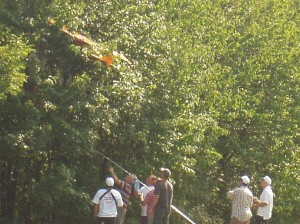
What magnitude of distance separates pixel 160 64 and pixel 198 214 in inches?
274

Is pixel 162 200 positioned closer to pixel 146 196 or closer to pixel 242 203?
pixel 146 196

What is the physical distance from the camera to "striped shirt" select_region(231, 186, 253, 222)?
19.1m

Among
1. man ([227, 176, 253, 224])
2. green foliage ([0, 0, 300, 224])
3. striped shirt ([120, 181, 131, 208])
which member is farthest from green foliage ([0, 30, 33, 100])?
man ([227, 176, 253, 224])

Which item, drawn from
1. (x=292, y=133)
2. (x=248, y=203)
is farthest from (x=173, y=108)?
(x=292, y=133)

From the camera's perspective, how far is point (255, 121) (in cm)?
3042

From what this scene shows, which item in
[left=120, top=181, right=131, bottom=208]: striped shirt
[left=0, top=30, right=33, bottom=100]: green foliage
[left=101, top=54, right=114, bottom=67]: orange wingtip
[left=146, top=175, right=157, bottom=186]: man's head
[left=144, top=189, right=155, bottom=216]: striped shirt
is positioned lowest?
[left=144, top=189, right=155, bottom=216]: striped shirt

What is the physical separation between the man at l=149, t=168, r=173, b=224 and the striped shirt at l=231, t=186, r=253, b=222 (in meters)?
1.55

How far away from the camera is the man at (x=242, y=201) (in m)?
19.0

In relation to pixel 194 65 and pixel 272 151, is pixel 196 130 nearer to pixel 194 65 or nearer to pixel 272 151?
pixel 194 65

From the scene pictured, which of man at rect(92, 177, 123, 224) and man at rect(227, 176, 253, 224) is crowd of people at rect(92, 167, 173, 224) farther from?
man at rect(227, 176, 253, 224)

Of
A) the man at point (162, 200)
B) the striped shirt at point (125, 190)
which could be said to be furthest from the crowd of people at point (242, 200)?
the striped shirt at point (125, 190)

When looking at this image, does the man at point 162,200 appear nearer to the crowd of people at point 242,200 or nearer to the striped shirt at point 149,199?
the striped shirt at point 149,199

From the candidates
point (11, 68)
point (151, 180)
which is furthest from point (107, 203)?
point (11, 68)

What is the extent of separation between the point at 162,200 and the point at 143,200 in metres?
1.55
